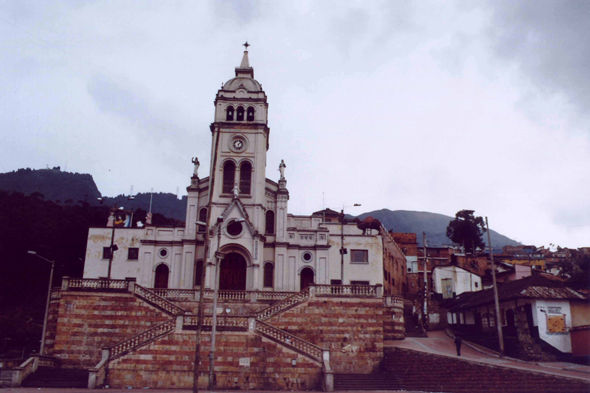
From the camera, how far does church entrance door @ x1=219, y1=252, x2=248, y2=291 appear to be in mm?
42094

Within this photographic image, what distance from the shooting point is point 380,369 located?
32.5 metres

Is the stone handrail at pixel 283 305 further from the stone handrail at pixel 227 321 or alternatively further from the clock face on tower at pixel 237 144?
the clock face on tower at pixel 237 144

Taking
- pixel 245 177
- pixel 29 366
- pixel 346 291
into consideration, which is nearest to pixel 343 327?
pixel 346 291

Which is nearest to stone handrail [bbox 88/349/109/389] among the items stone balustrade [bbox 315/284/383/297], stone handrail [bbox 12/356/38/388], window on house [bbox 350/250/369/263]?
stone handrail [bbox 12/356/38/388]

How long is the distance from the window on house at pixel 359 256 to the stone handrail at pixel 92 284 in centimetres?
1945

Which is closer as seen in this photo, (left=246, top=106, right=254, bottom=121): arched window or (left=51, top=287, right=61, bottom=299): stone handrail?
(left=51, top=287, right=61, bottom=299): stone handrail

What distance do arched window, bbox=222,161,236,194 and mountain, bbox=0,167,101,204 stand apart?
352 feet

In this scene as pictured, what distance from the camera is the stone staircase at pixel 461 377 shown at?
24859 mm

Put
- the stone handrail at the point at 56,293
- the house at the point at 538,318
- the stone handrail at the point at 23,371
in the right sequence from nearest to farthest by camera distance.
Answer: the stone handrail at the point at 23,371 < the house at the point at 538,318 < the stone handrail at the point at 56,293

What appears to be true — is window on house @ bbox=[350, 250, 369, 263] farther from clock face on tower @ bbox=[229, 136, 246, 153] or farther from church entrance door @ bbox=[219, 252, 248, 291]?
clock face on tower @ bbox=[229, 136, 246, 153]

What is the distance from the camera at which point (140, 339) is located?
29.8 meters

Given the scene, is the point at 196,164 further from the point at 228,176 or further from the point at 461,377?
the point at 461,377

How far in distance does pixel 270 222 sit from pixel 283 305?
13092 mm

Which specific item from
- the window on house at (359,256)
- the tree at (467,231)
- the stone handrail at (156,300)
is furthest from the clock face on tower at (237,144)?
the tree at (467,231)
